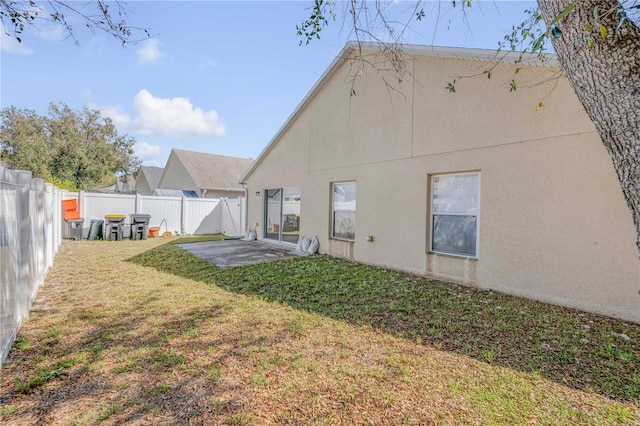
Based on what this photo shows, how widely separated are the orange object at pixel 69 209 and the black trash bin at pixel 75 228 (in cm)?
→ 30

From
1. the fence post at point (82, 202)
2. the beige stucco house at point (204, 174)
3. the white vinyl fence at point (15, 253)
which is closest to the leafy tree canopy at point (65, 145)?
the beige stucco house at point (204, 174)

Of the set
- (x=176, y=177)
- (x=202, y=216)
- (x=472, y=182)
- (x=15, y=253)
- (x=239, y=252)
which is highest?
(x=176, y=177)

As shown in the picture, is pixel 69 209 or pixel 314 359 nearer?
pixel 314 359

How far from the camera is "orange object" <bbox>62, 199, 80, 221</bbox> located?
12398 millimetres

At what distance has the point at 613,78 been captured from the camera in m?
1.93

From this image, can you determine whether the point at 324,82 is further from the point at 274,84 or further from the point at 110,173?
the point at 110,173

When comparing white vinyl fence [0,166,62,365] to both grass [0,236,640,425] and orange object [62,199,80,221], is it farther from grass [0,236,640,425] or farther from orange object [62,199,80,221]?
orange object [62,199,80,221]

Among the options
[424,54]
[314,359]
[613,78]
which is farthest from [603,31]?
[424,54]

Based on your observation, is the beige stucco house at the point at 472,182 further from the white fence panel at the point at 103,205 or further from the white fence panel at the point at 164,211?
the white fence panel at the point at 103,205

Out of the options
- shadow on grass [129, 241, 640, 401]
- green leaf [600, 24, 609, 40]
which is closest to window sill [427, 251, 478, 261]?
shadow on grass [129, 241, 640, 401]

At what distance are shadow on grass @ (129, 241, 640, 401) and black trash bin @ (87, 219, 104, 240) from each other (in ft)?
24.5

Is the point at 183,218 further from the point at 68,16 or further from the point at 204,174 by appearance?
the point at 68,16

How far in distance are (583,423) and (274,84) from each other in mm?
8575

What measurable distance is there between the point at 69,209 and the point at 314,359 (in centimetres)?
1367
